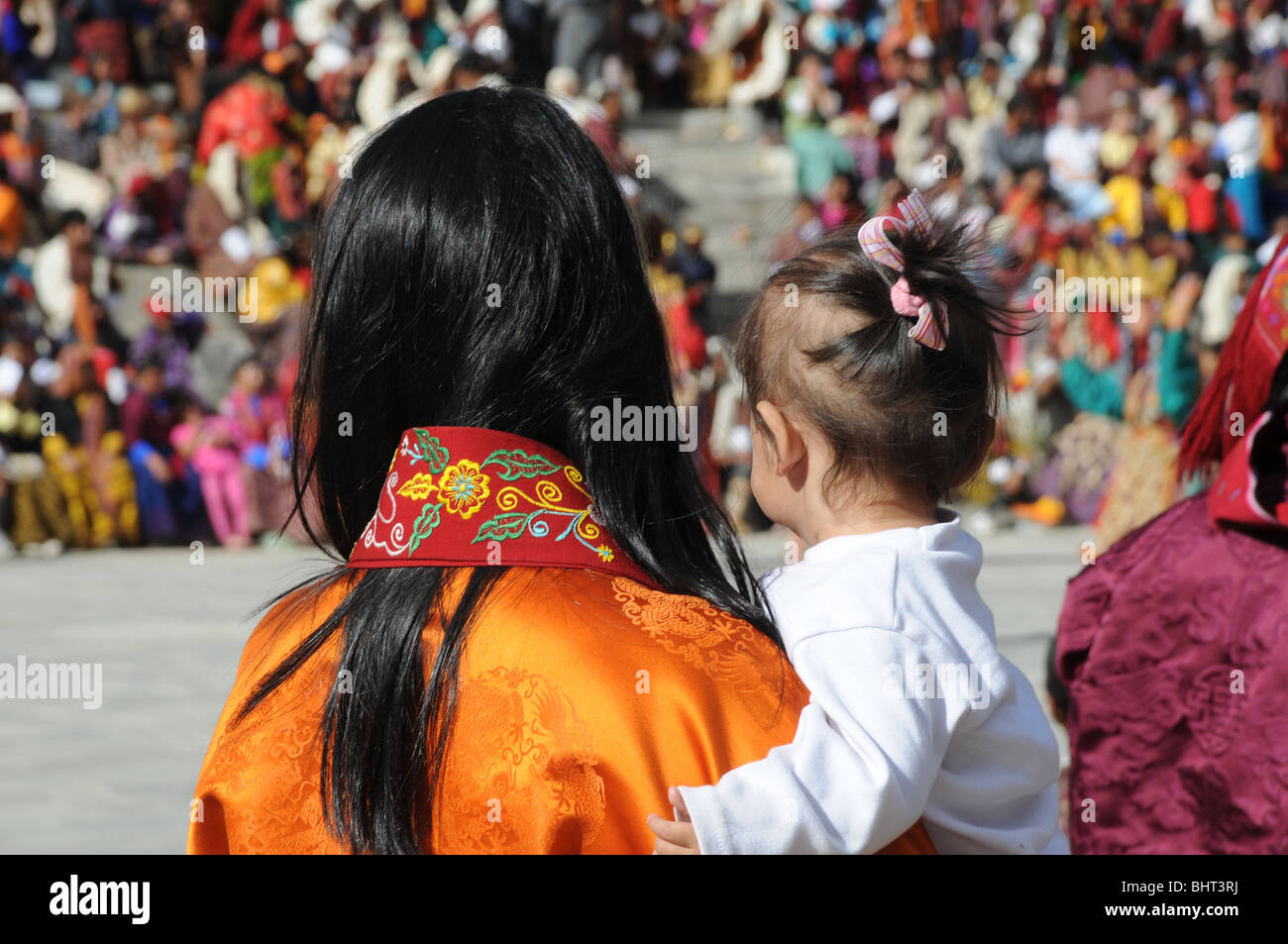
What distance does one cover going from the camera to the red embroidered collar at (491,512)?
3.96ft

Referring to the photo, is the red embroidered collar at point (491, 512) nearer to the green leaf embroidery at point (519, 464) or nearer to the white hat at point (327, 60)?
the green leaf embroidery at point (519, 464)

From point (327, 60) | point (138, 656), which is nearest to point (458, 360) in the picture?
point (138, 656)

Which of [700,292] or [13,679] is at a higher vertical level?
[700,292]

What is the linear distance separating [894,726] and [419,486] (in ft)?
1.47

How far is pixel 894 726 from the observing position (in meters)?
1.27

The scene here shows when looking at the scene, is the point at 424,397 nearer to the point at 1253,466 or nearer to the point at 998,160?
the point at 1253,466

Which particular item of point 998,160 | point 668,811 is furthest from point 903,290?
point 998,160

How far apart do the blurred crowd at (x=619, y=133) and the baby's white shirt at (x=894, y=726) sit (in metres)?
6.22

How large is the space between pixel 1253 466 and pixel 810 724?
1228mm

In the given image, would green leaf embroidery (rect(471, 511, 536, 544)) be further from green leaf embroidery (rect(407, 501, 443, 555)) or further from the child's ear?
the child's ear

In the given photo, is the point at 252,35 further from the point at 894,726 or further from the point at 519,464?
the point at 894,726

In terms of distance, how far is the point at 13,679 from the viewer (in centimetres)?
562

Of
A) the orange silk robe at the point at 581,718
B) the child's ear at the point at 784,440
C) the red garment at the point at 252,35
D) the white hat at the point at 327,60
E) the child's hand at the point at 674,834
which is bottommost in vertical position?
the child's hand at the point at 674,834

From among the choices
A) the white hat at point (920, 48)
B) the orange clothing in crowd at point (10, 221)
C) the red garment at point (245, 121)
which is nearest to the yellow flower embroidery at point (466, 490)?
the orange clothing in crowd at point (10, 221)
